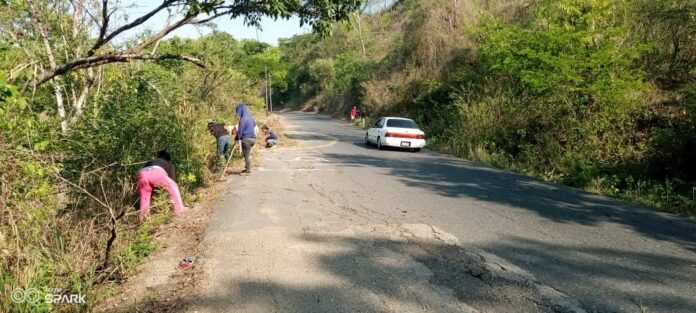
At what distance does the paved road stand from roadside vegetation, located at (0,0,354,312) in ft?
3.75

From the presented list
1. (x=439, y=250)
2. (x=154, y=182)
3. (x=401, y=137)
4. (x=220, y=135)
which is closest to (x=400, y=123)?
(x=401, y=137)

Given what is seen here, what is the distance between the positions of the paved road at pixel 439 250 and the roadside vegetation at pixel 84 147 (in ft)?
3.75

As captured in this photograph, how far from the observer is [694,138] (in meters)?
9.33

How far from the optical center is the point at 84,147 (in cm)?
734

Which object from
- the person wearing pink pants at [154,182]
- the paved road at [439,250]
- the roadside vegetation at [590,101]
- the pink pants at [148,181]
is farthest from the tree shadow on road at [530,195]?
the pink pants at [148,181]

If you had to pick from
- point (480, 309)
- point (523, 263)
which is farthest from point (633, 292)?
point (480, 309)

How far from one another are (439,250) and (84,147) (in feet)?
19.2

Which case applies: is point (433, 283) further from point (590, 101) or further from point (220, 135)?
point (590, 101)

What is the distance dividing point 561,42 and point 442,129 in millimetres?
7841

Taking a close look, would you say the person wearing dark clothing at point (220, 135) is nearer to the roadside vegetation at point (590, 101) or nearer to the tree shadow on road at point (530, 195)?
the roadside vegetation at point (590, 101)

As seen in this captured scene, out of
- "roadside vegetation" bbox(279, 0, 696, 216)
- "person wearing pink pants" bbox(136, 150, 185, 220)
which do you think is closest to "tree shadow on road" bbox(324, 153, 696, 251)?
"roadside vegetation" bbox(279, 0, 696, 216)

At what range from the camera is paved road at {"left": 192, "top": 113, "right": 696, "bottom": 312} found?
13.4 feet

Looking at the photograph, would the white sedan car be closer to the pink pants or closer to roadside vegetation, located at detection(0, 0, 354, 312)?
roadside vegetation, located at detection(0, 0, 354, 312)

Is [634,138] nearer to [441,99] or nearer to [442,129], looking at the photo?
[442,129]
